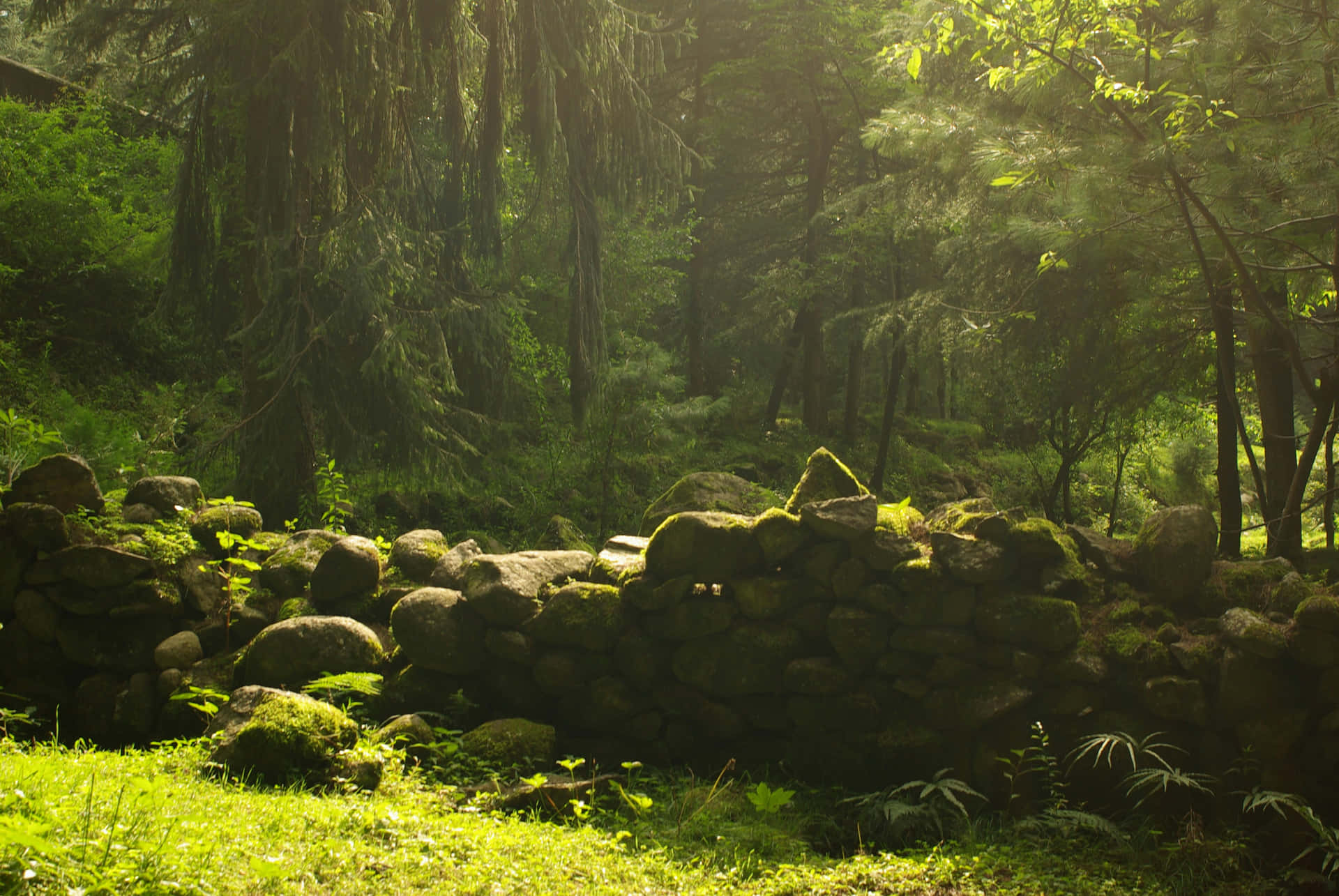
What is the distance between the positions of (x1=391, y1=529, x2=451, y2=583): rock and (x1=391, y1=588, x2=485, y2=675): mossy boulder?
71 centimetres

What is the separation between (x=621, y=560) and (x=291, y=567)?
88.2 inches

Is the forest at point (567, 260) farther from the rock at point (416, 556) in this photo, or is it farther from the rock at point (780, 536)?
the rock at point (780, 536)

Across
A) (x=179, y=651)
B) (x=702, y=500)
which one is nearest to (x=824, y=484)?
(x=702, y=500)

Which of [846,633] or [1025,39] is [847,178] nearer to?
[1025,39]

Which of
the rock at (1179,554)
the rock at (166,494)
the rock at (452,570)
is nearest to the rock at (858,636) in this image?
the rock at (1179,554)

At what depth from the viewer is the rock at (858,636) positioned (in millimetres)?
4688

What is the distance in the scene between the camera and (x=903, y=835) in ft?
13.4

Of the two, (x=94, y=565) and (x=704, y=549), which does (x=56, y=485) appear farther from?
(x=704, y=549)

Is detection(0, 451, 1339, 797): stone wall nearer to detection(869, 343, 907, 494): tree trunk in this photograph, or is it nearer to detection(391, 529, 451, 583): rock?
detection(391, 529, 451, 583): rock

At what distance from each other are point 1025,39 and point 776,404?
13384 mm

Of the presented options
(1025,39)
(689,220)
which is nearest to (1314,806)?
(1025,39)

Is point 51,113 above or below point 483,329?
above

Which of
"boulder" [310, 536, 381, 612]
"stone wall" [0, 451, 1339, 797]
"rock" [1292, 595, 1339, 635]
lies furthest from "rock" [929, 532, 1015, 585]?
"boulder" [310, 536, 381, 612]

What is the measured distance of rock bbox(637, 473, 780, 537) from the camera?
6406 mm
